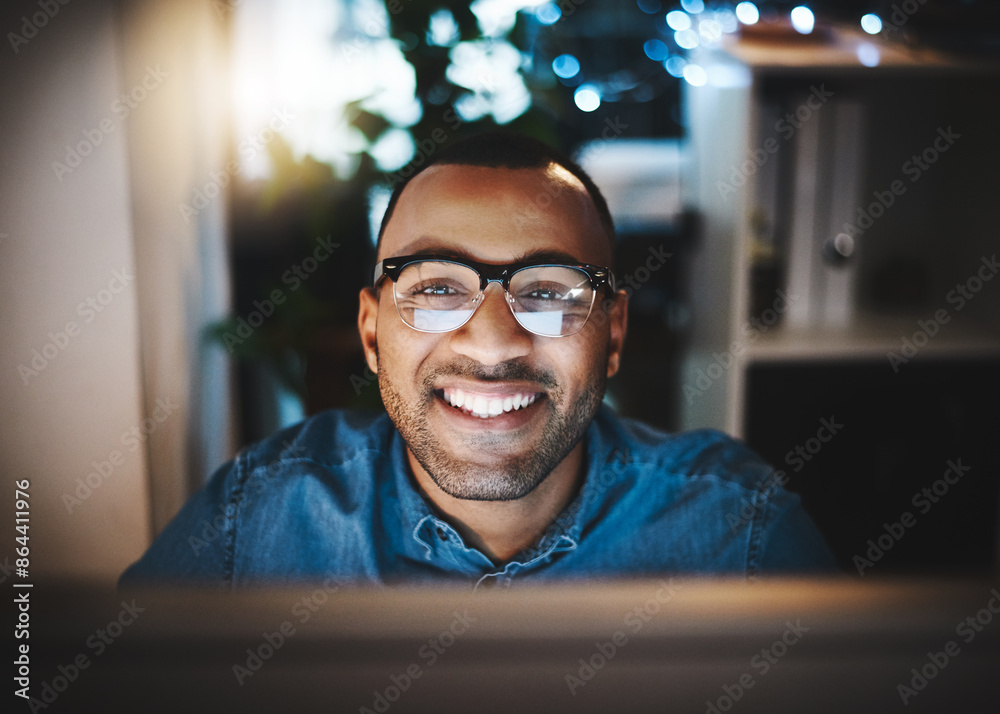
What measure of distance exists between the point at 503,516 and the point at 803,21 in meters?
1.53

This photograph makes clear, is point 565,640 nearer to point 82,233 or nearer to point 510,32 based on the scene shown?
point 82,233

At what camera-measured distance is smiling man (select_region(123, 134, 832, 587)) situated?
93 cm

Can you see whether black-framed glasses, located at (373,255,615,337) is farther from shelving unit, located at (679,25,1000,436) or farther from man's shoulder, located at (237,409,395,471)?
shelving unit, located at (679,25,1000,436)

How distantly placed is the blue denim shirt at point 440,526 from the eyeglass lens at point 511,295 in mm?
277

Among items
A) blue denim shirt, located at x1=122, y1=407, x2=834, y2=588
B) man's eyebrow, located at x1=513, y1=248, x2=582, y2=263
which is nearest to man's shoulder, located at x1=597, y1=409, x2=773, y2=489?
blue denim shirt, located at x1=122, y1=407, x2=834, y2=588

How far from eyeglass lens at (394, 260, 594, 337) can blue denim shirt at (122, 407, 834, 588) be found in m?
0.28

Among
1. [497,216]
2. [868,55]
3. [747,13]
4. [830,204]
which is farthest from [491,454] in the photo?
[747,13]

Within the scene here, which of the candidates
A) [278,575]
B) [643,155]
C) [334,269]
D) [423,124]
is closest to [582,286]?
[278,575]

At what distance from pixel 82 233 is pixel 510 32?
3.57 ft

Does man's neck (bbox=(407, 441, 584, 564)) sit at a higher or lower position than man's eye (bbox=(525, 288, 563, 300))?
lower

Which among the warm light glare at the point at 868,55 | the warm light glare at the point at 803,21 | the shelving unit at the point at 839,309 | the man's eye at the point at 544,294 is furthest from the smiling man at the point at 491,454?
the warm light glare at the point at 803,21

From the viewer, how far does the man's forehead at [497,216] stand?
0.93m

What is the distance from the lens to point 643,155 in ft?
7.14

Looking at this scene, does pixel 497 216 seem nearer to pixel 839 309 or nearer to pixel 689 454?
pixel 689 454
